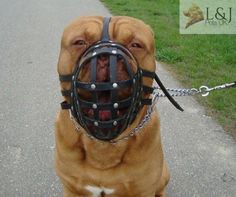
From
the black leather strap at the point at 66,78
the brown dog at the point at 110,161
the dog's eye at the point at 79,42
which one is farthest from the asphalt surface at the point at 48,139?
the dog's eye at the point at 79,42

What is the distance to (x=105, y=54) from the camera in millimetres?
1936

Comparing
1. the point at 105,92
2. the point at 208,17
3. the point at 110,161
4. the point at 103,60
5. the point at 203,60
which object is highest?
the point at 103,60

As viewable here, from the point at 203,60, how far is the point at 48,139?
2584 mm

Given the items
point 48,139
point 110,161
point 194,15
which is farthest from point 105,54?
point 194,15

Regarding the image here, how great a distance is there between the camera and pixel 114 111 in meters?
1.98

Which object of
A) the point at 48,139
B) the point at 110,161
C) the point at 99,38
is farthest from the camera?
the point at 48,139

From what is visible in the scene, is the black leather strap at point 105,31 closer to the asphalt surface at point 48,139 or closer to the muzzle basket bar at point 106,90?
the muzzle basket bar at point 106,90

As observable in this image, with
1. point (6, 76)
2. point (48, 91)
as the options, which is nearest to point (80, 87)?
point (48, 91)

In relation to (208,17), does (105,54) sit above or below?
above

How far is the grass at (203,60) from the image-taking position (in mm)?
4336

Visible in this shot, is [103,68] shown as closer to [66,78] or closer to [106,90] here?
[106,90]

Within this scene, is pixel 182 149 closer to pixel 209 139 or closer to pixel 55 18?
pixel 209 139

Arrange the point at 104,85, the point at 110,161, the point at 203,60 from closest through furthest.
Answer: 1. the point at 104,85
2. the point at 110,161
3. the point at 203,60

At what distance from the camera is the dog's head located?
1.95 meters
